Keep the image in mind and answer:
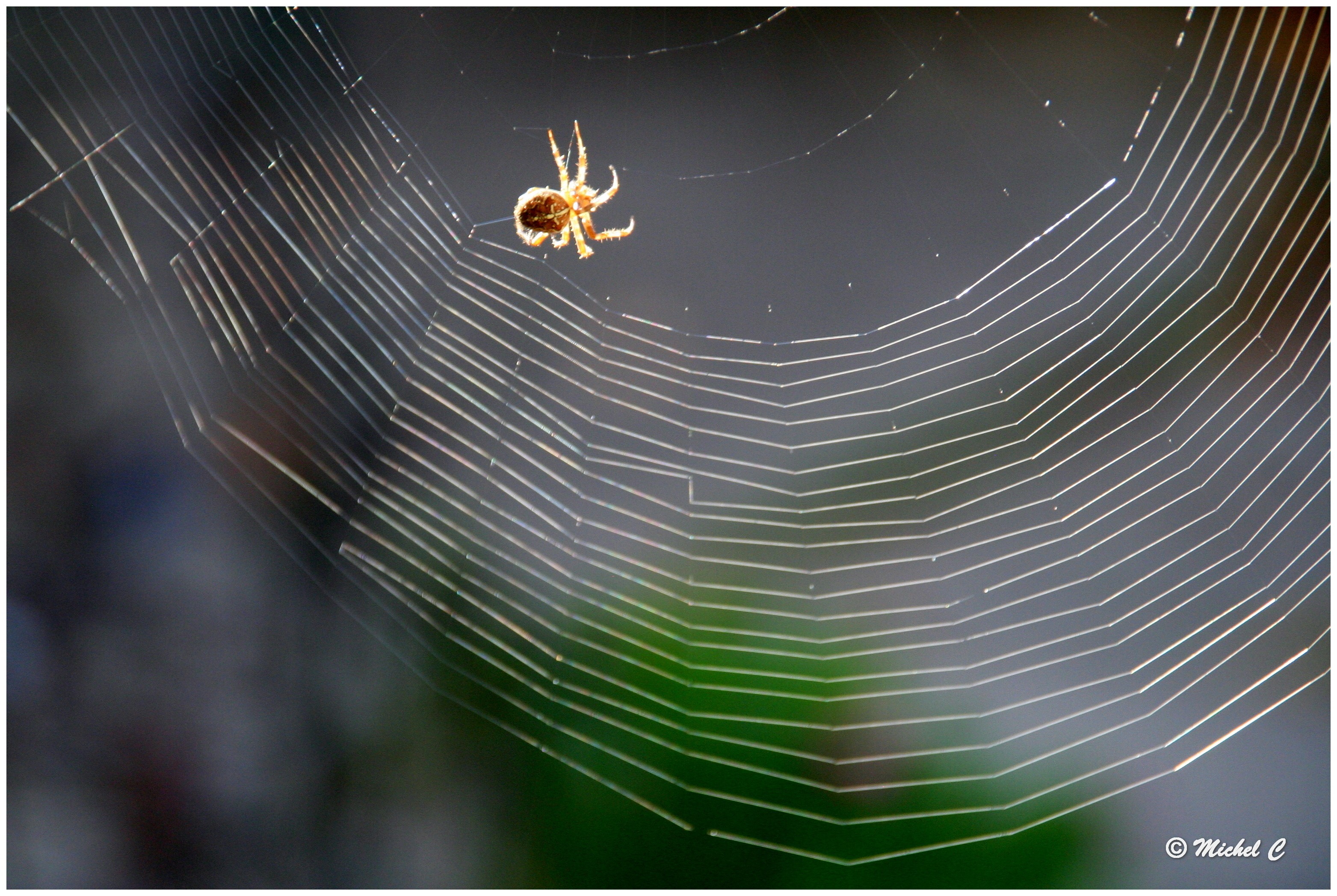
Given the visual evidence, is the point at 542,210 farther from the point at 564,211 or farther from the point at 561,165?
the point at 561,165

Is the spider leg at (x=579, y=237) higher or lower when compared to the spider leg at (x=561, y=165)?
lower

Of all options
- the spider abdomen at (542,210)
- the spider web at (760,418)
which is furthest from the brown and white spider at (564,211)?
the spider web at (760,418)

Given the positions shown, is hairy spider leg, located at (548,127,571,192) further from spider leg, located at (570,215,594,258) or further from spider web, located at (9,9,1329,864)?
spider web, located at (9,9,1329,864)

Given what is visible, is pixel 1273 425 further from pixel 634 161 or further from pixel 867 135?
pixel 634 161

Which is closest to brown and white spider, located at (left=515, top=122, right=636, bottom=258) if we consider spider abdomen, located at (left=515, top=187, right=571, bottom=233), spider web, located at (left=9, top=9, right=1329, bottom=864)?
spider abdomen, located at (left=515, top=187, right=571, bottom=233)

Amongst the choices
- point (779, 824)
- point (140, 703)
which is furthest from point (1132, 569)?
point (140, 703)

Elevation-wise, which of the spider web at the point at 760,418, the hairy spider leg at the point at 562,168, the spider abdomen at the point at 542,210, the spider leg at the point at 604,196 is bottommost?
the spider web at the point at 760,418

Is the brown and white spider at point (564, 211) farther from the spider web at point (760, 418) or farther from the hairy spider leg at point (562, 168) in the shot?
the spider web at point (760, 418)

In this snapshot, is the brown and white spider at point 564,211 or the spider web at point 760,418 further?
the brown and white spider at point 564,211

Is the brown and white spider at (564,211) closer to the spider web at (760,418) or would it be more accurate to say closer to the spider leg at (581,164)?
the spider leg at (581,164)
